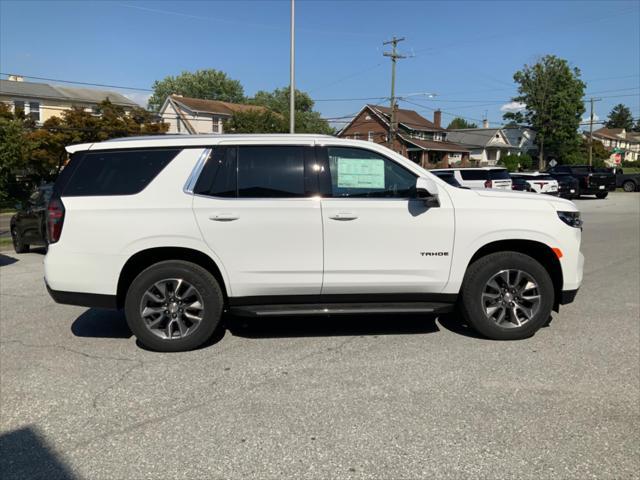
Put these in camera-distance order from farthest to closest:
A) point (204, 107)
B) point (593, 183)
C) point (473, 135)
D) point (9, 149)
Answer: point (473, 135) < point (204, 107) < point (593, 183) < point (9, 149)

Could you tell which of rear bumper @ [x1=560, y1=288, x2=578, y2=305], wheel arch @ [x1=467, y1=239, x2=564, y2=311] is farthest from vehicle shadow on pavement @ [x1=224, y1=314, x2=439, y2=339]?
rear bumper @ [x1=560, y1=288, x2=578, y2=305]

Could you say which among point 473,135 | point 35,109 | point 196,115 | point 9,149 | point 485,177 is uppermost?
point 473,135

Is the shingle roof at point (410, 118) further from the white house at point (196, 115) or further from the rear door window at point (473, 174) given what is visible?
the rear door window at point (473, 174)

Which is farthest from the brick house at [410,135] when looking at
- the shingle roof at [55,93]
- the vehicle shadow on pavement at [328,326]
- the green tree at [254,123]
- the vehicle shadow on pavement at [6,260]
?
the vehicle shadow on pavement at [328,326]

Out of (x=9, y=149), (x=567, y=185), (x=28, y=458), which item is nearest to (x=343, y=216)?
(x=28, y=458)

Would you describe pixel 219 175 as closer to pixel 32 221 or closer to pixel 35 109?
pixel 32 221

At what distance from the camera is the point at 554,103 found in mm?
65125

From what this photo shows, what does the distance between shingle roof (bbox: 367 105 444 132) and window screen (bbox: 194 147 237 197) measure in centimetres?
5702

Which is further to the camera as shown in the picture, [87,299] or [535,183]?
[535,183]

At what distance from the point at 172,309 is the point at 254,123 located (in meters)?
42.3

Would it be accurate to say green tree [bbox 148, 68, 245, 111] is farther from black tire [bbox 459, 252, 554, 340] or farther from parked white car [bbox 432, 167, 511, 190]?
black tire [bbox 459, 252, 554, 340]

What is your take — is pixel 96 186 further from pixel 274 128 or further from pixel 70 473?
pixel 274 128

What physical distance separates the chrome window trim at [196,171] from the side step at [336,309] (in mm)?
1155

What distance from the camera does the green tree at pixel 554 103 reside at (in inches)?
2554
